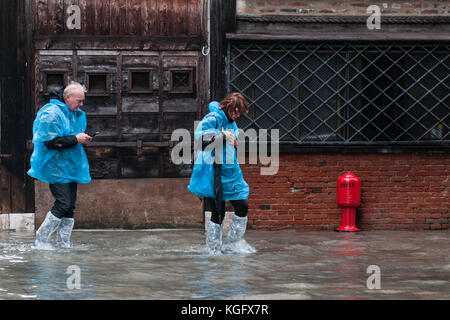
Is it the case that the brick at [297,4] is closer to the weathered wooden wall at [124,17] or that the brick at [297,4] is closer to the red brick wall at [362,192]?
the weathered wooden wall at [124,17]

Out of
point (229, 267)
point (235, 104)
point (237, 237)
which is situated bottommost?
point (229, 267)

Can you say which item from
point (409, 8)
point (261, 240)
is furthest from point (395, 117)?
point (261, 240)

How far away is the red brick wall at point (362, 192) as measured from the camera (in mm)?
10305

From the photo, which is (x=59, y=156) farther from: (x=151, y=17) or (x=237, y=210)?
(x=151, y=17)

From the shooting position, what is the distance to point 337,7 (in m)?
10.4

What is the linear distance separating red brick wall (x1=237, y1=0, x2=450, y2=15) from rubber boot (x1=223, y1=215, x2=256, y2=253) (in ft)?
11.2

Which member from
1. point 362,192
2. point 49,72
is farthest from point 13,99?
point 362,192

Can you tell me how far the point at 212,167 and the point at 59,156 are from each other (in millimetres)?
1730

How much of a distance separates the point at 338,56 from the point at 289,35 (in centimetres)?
75

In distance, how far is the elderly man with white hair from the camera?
322 inches

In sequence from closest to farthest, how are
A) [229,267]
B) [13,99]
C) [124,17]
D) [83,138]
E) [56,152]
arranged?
1. [229,267]
2. [83,138]
3. [56,152]
4. [13,99]
5. [124,17]

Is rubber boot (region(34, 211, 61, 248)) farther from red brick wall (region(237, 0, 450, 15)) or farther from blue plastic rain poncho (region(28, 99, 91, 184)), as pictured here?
red brick wall (region(237, 0, 450, 15))

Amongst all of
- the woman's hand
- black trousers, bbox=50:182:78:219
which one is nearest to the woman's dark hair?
the woman's hand

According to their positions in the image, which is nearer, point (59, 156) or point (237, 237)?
point (237, 237)
